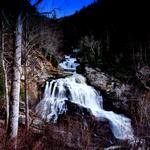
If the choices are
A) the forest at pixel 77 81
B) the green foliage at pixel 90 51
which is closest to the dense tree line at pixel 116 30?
the forest at pixel 77 81

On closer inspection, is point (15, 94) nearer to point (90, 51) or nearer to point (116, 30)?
point (90, 51)

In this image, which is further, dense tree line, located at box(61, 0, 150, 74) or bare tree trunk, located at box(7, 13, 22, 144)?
dense tree line, located at box(61, 0, 150, 74)

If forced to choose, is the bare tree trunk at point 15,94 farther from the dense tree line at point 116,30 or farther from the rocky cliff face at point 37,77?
the dense tree line at point 116,30

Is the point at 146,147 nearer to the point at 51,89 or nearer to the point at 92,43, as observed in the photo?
the point at 51,89

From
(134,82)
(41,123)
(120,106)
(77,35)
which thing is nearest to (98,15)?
(77,35)

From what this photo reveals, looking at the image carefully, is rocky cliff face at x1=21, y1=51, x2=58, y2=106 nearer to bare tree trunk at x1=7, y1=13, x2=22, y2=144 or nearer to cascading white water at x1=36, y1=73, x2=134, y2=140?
cascading white water at x1=36, y1=73, x2=134, y2=140

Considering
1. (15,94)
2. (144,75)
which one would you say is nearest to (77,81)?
(144,75)

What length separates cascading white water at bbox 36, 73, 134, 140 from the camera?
23.5 meters

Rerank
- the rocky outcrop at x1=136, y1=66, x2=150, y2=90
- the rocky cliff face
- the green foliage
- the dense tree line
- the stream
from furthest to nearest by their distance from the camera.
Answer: the green foliage → the dense tree line → the rocky outcrop at x1=136, y1=66, x2=150, y2=90 → the rocky cliff face → the stream

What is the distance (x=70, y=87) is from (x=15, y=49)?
19117 millimetres

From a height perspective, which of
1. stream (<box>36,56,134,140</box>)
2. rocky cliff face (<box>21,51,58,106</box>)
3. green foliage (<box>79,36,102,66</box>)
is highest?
green foliage (<box>79,36,102,66</box>)

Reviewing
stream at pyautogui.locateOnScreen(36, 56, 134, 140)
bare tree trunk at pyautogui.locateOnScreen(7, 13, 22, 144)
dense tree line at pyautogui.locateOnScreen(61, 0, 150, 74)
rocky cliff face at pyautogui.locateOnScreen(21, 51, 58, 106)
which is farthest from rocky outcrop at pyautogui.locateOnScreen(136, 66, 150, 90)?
bare tree trunk at pyautogui.locateOnScreen(7, 13, 22, 144)

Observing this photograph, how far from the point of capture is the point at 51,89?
27359 millimetres

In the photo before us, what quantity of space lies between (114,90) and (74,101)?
241 inches
